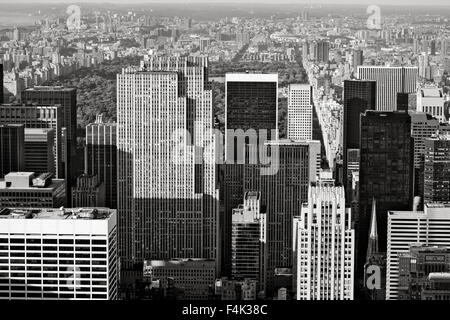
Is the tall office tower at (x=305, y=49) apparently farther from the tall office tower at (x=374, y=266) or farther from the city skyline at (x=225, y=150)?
the tall office tower at (x=374, y=266)

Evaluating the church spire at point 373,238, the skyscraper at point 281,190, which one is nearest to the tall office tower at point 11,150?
the skyscraper at point 281,190

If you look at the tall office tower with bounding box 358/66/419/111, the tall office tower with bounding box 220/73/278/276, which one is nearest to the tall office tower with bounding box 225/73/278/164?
the tall office tower with bounding box 220/73/278/276

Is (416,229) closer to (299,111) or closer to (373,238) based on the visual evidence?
(373,238)

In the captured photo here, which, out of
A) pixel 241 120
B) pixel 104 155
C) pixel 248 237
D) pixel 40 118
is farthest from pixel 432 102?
pixel 40 118

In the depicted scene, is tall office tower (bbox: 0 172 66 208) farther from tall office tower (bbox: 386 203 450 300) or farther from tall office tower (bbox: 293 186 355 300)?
tall office tower (bbox: 386 203 450 300)

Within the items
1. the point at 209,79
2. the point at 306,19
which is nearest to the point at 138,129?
the point at 209,79

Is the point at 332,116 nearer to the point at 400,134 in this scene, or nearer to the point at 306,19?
the point at 400,134
